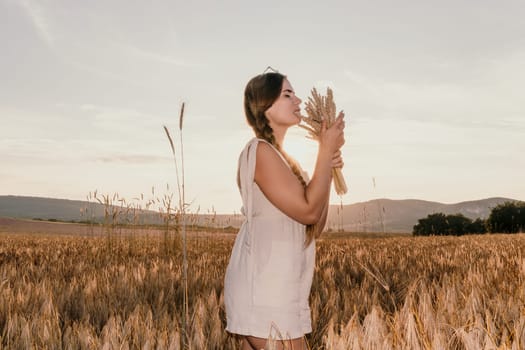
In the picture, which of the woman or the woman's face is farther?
the woman's face

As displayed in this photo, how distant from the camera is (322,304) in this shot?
3.21 metres

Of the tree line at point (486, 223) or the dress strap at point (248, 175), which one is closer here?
the dress strap at point (248, 175)

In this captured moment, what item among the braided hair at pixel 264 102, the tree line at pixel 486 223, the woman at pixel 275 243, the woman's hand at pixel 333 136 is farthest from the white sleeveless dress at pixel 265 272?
the tree line at pixel 486 223

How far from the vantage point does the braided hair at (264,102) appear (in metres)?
2.26

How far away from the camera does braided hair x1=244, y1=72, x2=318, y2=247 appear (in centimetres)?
226

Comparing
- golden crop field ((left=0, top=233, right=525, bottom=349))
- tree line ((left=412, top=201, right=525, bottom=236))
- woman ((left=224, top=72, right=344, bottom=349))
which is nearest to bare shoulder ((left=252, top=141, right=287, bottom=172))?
woman ((left=224, top=72, right=344, bottom=349))

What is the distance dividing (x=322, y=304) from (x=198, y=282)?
1366 mm

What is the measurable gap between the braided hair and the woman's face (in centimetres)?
2

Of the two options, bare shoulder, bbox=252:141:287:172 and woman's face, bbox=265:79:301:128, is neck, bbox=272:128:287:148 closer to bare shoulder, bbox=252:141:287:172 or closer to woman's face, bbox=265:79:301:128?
woman's face, bbox=265:79:301:128

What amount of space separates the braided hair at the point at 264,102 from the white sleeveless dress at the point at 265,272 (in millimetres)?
177

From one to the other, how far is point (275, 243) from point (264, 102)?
0.70 m

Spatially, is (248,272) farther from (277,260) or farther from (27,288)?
(27,288)

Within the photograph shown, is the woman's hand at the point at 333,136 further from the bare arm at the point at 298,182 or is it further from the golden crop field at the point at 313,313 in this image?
the golden crop field at the point at 313,313

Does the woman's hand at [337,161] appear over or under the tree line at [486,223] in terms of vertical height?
over
